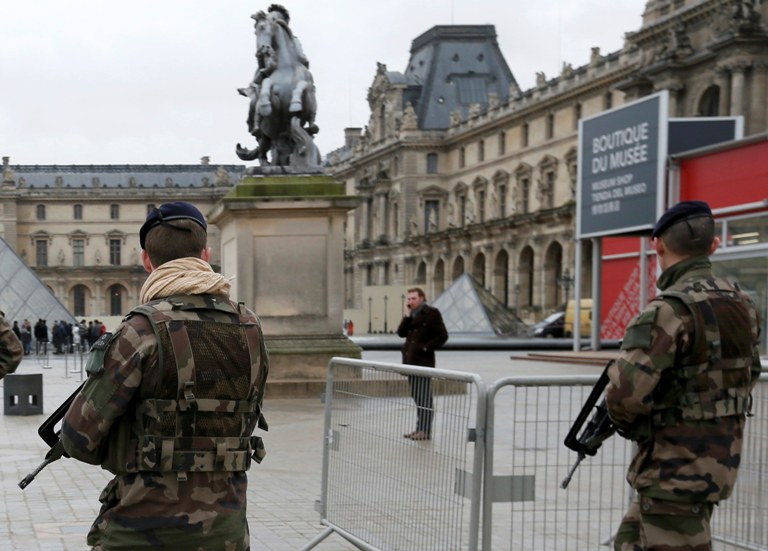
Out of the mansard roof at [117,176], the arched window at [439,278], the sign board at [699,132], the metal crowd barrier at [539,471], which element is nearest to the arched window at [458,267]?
the arched window at [439,278]

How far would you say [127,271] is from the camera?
400 feet

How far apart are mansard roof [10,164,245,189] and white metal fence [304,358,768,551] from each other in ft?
390

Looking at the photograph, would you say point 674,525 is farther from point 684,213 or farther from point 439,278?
point 439,278

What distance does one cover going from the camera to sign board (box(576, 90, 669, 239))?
79.4 ft

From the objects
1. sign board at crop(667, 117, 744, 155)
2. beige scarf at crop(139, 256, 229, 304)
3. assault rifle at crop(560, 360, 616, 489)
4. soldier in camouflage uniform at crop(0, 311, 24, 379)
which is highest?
sign board at crop(667, 117, 744, 155)

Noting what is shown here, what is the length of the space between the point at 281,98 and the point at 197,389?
11.5 meters

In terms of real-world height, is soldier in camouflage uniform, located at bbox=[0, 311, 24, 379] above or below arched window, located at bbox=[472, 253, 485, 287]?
above

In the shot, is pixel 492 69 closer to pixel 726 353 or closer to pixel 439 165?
pixel 439 165

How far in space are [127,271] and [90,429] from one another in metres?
121

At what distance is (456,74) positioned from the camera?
317 ft

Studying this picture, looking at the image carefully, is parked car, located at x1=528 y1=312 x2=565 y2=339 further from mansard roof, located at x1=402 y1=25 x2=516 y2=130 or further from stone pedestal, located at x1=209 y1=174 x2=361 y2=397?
mansard roof, located at x1=402 y1=25 x2=516 y2=130

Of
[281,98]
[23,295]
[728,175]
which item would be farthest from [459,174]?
[281,98]

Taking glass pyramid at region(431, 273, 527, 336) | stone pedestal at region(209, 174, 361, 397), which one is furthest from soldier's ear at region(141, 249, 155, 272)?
glass pyramid at region(431, 273, 527, 336)

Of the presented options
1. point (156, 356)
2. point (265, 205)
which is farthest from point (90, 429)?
point (265, 205)
